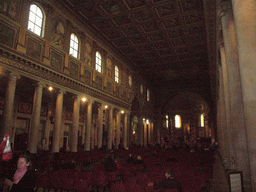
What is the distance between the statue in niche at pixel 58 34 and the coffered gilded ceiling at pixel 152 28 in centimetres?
189

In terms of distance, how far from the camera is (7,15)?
10.8 metres

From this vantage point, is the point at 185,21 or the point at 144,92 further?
the point at 144,92

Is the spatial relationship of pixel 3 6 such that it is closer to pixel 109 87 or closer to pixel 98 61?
pixel 98 61

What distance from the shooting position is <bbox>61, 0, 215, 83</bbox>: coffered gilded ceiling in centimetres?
1508

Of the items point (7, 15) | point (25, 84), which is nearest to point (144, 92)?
point (25, 84)

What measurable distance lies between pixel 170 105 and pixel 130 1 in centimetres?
3088

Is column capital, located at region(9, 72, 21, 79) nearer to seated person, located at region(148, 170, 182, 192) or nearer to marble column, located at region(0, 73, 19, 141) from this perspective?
marble column, located at region(0, 73, 19, 141)

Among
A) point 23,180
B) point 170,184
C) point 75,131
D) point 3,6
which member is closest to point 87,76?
point 75,131

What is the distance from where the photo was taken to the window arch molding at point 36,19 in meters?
12.4

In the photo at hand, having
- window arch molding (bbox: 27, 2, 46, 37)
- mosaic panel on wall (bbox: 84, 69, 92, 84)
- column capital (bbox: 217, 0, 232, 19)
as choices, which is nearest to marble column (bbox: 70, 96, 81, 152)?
mosaic panel on wall (bbox: 84, 69, 92, 84)

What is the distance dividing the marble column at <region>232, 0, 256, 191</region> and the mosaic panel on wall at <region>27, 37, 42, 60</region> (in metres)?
10.8

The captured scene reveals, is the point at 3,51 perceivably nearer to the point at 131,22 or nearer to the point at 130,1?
the point at 130,1

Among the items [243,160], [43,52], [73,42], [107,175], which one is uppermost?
[73,42]

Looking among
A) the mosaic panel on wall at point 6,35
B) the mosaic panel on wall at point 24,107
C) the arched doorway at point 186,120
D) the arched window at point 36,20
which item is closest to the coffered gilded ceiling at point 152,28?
the arched window at point 36,20
